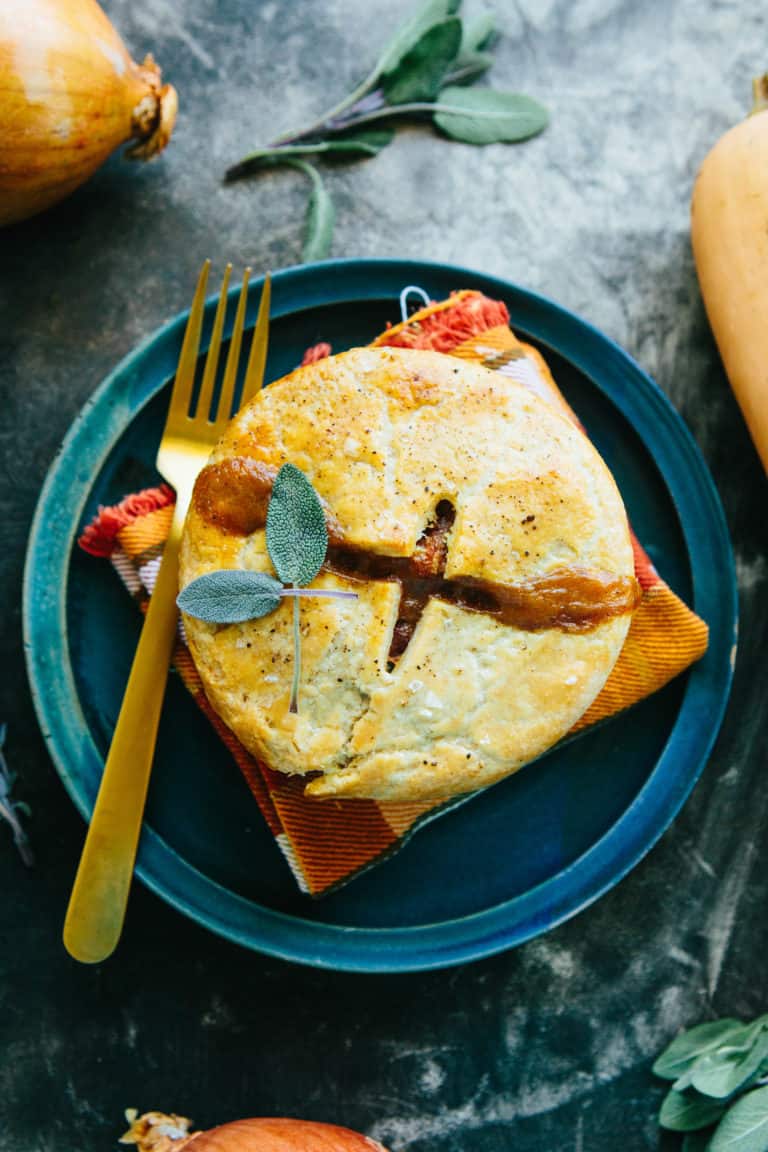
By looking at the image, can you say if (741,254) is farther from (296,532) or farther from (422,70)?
(296,532)

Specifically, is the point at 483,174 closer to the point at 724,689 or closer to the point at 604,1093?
the point at 724,689

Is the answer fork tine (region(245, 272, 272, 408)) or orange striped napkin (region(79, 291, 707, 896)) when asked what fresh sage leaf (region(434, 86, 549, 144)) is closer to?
orange striped napkin (region(79, 291, 707, 896))

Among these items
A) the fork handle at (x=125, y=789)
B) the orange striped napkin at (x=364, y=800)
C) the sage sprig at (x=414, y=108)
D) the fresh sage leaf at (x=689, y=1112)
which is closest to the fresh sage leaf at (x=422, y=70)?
the sage sprig at (x=414, y=108)

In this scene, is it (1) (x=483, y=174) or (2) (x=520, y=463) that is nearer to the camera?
(2) (x=520, y=463)

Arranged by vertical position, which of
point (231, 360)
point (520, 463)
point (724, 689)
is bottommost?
point (724, 689)

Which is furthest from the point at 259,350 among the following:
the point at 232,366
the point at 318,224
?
the point at 318,224

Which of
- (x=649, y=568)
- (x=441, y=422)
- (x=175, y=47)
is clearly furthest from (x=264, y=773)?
(x=175, y=47)

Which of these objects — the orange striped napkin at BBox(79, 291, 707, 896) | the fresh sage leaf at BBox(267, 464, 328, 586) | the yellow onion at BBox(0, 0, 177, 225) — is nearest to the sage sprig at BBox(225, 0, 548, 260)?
the yellow onion at BBox(0, 0, 177, 225)
